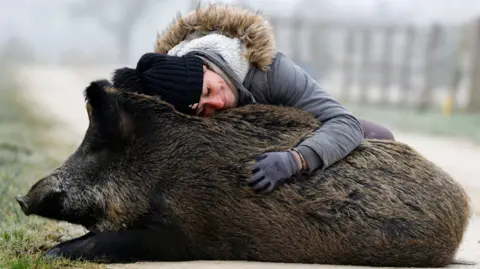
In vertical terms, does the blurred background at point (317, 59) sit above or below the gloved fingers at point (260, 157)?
below

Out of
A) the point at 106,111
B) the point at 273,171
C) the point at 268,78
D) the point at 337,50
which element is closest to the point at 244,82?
the point at 268,78

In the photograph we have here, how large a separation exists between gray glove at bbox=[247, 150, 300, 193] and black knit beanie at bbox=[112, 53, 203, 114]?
21.8 inches

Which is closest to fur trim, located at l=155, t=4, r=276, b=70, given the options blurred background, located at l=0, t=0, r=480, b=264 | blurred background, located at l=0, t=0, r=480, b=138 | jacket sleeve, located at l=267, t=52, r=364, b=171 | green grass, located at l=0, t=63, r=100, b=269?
jacket sleeve, located at l=267, t=52, r=364, b=171

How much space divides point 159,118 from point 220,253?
2.86ft

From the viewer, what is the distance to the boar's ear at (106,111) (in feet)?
16.2

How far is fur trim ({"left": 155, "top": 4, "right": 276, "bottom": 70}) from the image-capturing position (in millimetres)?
5180

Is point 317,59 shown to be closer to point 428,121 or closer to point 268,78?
point 428,121

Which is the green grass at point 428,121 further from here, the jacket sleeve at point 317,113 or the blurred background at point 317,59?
the jacket sleeve at point 317,113

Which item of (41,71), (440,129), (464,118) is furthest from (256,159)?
(41,71)

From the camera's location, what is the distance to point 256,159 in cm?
498

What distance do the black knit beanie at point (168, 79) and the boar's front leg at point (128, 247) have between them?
2.55ft

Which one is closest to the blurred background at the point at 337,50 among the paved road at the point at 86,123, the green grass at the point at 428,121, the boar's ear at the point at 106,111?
the green grass at the point at 428,121

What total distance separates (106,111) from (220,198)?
83 centimetres

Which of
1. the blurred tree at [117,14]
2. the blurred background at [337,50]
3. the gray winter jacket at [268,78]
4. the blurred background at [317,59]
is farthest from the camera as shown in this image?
the blurred tree at [117,14]
